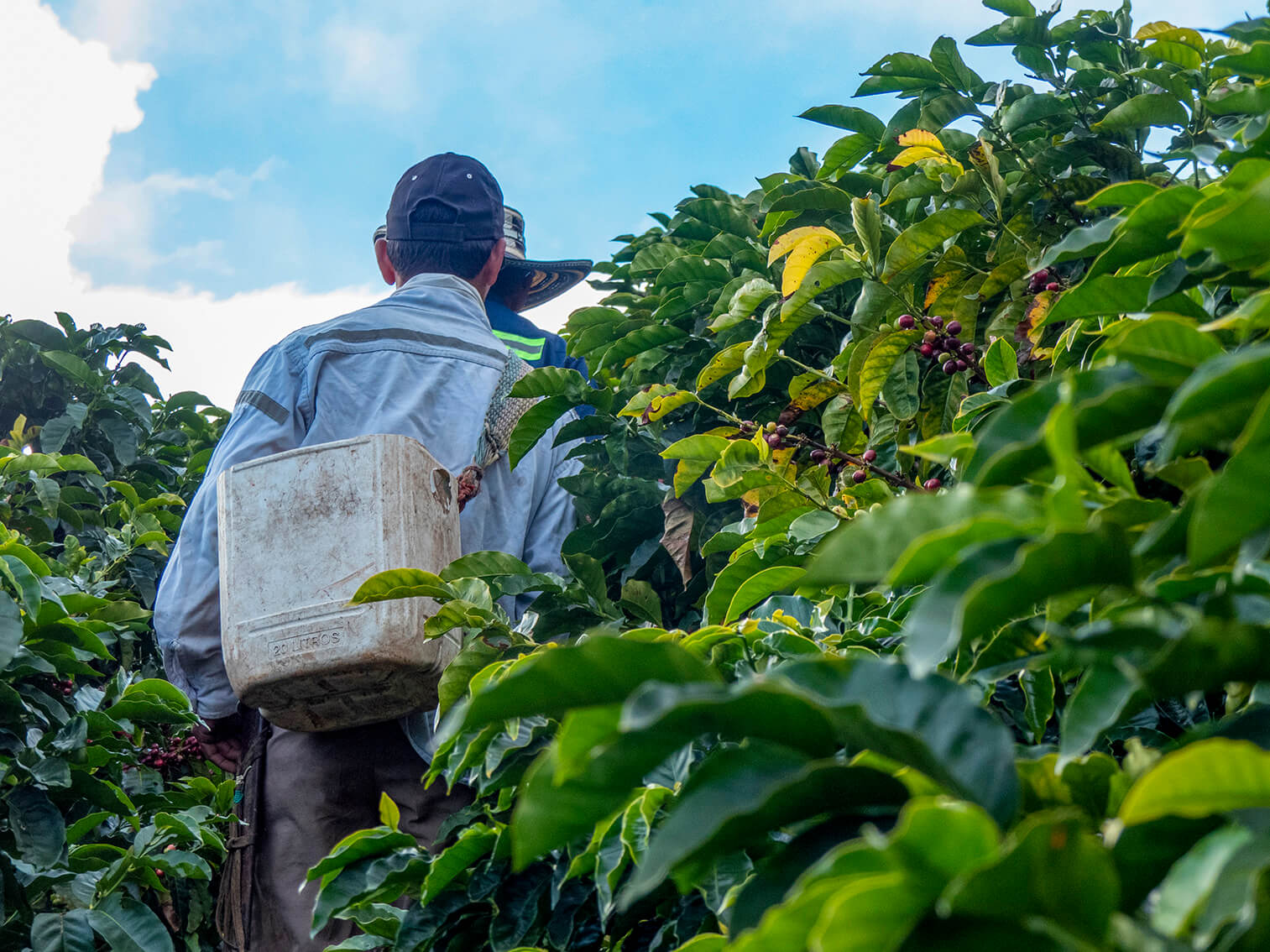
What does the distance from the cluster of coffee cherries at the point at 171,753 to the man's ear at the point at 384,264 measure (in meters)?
1.27

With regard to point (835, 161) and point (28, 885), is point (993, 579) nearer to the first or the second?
point (835, 161)

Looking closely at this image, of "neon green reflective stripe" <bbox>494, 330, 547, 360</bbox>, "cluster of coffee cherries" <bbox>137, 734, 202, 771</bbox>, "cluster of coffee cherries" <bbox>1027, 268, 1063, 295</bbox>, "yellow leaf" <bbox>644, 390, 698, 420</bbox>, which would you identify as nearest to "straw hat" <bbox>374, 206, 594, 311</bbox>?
"neon green reflective stripe" <bbox>494, 330, 547, 360</bbox>

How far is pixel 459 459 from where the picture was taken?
2.71 metres

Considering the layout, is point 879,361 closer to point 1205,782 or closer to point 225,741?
point 1205,782

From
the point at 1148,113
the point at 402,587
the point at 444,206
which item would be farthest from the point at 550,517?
the point at 1148,113

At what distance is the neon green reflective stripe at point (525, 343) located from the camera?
132 inches

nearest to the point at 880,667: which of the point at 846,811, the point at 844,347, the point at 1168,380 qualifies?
the point at 846,811

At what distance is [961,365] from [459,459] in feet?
4.58

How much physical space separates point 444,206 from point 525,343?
493mm

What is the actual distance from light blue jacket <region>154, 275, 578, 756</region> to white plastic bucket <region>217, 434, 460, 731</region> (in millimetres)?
366

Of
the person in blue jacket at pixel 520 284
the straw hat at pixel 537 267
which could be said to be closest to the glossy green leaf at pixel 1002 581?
the person in blue jacket at pixel 520 284

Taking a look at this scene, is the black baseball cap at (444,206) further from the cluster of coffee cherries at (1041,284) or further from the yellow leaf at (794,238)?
the cluster of coffee cherries at (1041,284)

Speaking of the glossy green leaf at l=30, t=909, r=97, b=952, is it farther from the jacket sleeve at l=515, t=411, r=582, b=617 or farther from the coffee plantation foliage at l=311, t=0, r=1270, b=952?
the jacket sleeve at l=515, t=411, r=582, b=617

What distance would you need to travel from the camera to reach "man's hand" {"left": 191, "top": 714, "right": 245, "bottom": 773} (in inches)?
108
